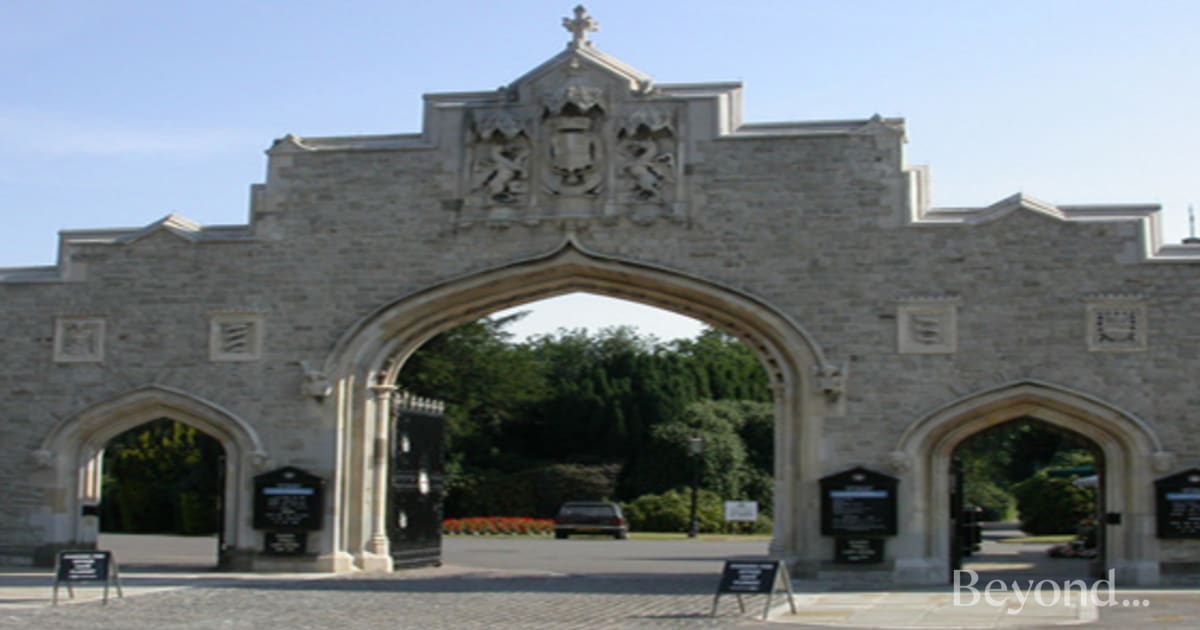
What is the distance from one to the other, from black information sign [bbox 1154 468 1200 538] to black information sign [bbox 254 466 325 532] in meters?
11.2

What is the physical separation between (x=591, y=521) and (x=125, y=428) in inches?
689

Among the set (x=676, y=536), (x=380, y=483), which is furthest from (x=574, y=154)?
(x=676, y=536)

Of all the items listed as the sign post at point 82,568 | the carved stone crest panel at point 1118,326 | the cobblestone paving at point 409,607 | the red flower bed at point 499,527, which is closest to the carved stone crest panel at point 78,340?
the cobblestone paving at point 409,607

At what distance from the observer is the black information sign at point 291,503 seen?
69.7 feet

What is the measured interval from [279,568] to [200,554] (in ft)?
23.0

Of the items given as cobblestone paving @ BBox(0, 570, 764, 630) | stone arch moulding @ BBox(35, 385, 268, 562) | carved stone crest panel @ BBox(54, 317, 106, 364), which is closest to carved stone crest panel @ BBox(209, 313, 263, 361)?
stone arch moulding @ BBox(35, 385, 268, 562)

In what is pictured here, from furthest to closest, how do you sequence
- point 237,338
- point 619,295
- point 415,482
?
1. point 415,482
2. point 619,295
3. point 237,338

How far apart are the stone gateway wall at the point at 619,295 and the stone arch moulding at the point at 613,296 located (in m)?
0.04

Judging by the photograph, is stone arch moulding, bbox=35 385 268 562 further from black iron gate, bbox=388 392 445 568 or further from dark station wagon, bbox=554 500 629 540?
dark station wagon, bbox=554 500 629 540

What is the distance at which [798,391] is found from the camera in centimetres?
2098

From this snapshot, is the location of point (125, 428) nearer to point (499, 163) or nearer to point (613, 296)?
point (499, 163)

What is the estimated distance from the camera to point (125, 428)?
22422 millimetres

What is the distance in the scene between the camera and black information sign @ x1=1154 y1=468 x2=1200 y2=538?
767 inches

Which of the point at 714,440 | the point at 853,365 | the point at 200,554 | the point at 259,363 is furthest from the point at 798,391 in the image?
the point at 714,440
